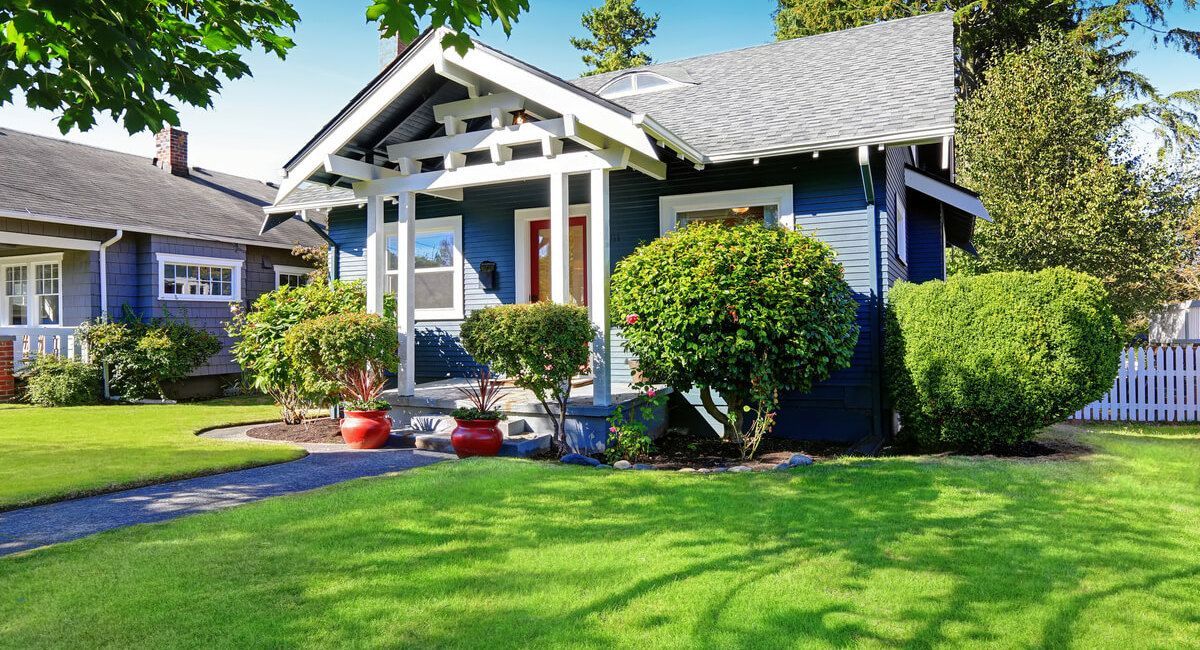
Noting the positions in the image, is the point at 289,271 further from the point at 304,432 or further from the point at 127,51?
the point at 127,51

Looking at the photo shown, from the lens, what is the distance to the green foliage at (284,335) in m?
9.31

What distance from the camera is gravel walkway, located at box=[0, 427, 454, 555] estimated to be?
15.8ft

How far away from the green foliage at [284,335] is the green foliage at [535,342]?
254cm

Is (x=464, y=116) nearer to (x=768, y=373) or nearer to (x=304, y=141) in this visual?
(x=304, y=141)

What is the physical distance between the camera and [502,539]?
14.5 feet

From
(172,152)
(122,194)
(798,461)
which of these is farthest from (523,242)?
(172,152)

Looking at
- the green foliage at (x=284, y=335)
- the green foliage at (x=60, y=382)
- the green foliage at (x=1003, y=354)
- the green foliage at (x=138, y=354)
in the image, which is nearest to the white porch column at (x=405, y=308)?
the green foliage at (x=284, y=335)

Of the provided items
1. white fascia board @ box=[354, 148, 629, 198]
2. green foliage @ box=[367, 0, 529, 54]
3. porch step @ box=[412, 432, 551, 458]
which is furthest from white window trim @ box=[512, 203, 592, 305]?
green foliage @ box=[367, 0, 529, 54]

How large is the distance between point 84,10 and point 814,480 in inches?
237

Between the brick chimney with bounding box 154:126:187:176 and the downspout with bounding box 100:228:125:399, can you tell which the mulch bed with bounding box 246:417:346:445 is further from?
the brick chimney with bounding box 154:126:187:176

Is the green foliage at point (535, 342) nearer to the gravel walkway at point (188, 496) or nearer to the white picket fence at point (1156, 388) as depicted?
the gravel walkway at point (188, 496)

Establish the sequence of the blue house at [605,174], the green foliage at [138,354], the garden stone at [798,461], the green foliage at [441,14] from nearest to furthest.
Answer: the green foliage at [441,14]
the garden stone at [798,461]
the blue house at [605,174]
the green foliage at [138,354]

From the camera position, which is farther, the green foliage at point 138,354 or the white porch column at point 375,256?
the green foliage at point 138,354

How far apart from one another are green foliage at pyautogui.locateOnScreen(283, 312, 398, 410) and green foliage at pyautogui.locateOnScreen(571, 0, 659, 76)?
2521 centimetres
